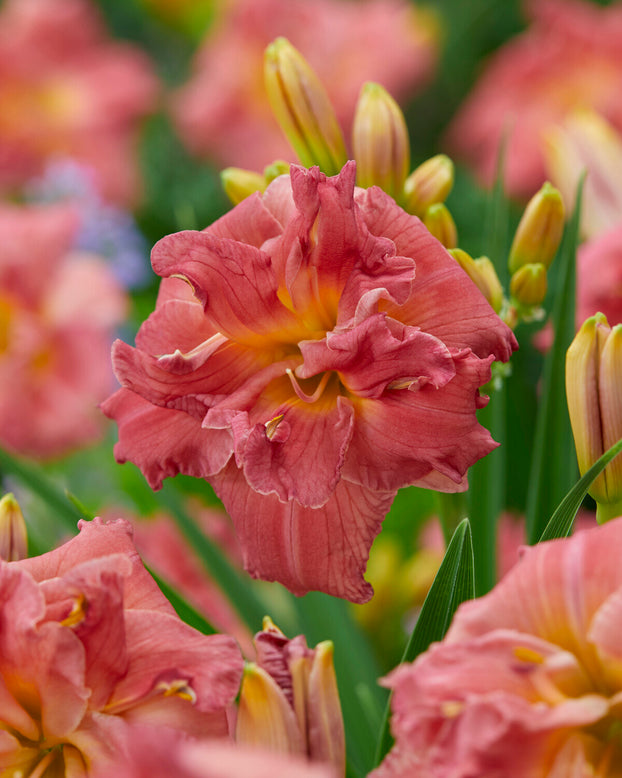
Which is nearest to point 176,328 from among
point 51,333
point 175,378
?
point 175,378

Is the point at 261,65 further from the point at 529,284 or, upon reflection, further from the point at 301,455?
the point at 301,455

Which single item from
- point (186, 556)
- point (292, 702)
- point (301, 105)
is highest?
point (301, 105)

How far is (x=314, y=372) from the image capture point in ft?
0.92

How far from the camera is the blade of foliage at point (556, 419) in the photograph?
39 centimetres

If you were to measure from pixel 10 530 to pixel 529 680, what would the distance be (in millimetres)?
175

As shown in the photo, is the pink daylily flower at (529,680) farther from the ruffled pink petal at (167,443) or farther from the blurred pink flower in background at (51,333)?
the blurred pink flower in background at (51,333)

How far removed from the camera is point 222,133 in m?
1.11

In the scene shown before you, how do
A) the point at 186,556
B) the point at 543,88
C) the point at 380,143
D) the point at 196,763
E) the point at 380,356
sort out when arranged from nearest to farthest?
the point at 196,763
the point at 380,356
the point at 380,143
the point at 186,556
the point at 543,88

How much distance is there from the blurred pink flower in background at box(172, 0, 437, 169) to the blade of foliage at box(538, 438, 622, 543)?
83 centimetres

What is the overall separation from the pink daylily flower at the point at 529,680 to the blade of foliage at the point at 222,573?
0.20 metres

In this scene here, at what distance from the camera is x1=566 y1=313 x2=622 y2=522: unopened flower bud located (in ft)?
0.91

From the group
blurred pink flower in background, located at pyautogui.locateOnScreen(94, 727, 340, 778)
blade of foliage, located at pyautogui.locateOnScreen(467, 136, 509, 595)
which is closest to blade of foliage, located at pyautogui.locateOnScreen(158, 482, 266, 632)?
blade of foliage, located at pyautogui.locateOnScreen(467, 136, 509, 595)

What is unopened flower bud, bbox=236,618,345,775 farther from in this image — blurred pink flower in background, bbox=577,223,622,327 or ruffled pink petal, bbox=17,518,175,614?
blurred pink flower in background, bbox=577,223,622,327

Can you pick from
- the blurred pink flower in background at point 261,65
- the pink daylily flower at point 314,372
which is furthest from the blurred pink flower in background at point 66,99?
the pink daylily flower at point 314,372
